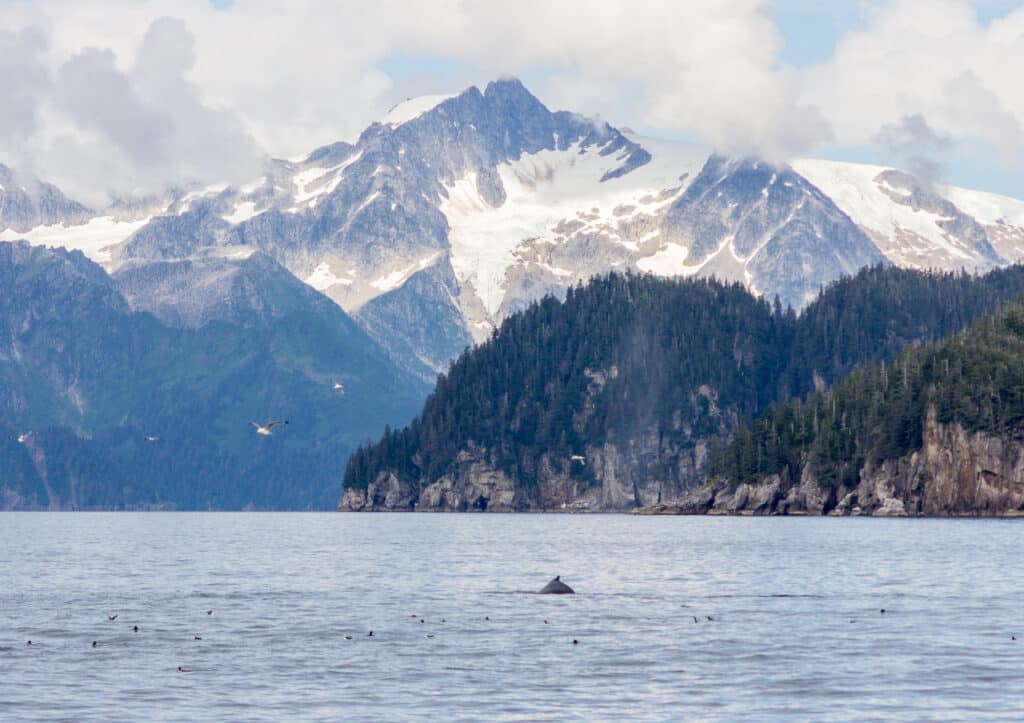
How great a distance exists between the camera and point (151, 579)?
143 m

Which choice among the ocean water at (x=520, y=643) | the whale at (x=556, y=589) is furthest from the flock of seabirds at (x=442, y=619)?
the ocean water at (x=520, y=643)

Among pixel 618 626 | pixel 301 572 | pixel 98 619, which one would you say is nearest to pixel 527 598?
pixel 618 626

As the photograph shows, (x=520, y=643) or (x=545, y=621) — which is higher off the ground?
(x=545, y=621)

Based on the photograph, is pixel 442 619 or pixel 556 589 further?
pixel 556 589

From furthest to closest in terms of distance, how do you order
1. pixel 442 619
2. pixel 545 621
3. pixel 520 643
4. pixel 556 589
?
pixel 556 589 → pixel 442 619 → pixel 545 621 → pixel 520 643

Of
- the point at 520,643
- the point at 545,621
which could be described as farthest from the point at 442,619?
the point at 520,643

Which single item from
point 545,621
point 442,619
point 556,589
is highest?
point 556,589

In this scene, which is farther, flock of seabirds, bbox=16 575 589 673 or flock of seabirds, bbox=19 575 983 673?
flock of seabirds, bbox=19 575 983 673

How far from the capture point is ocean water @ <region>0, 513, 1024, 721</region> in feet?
227

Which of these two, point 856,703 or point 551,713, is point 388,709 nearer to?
point 551,713

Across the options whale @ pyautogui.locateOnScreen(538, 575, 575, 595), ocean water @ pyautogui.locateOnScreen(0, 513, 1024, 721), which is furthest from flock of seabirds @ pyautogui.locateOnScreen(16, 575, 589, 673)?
ocean water @ pyautogui.locateOnScreen(0, 513, 1024, 721)

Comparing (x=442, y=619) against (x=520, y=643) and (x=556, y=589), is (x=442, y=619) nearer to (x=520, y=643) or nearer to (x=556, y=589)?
(x=520, y=643)

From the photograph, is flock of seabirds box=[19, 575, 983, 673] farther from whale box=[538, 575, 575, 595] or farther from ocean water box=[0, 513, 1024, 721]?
ocean water box=[0, 513, 1024, 721]

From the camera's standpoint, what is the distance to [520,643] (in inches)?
3526
